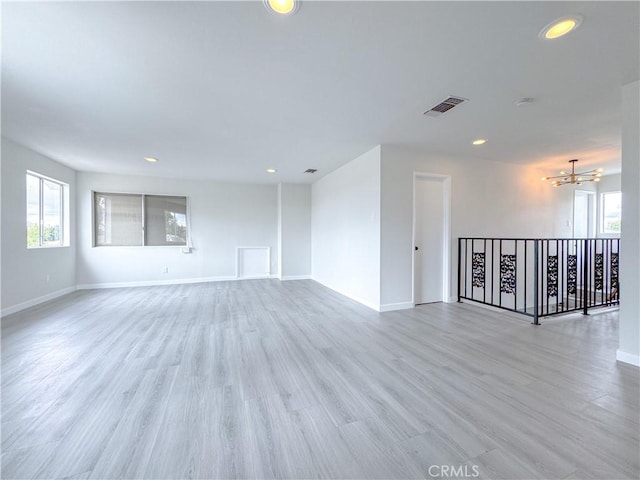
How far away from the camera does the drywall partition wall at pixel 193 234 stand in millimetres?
5570

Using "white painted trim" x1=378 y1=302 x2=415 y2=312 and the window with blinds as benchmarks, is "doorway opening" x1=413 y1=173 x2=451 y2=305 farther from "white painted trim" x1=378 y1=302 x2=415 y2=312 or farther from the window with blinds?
the window with blinds

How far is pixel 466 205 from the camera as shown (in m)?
4.56

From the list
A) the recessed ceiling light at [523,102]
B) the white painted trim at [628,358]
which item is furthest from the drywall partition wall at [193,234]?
the white painted trim at [628,358]

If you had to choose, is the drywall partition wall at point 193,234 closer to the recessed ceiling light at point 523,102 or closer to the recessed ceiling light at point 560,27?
the recessed ceiling light at point 523,102

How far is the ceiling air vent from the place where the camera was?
8.16 feet

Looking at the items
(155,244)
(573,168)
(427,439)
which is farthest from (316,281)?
(573,168)

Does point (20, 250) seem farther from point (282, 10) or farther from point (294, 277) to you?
point (282, 10)

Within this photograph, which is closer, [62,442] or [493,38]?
[62,442]

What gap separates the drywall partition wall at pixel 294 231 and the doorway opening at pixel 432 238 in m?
3.39

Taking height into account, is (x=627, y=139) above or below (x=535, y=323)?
above

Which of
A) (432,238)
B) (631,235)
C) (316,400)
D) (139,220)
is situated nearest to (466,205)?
(432,238)

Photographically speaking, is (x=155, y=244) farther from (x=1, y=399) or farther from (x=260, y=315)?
(x=1, y=399)

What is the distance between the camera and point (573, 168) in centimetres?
504

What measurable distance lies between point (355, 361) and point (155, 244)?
19.3 feet
